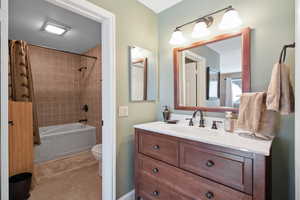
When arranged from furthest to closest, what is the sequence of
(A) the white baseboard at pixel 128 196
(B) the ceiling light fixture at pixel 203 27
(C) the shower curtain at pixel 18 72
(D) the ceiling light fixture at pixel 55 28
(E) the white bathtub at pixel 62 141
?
1. (E) the white bathtub at pixel 62 141
2. (D) the ceiling light fixture at pixel 55 28
3. (C) the shower curtain at pixel 18 72
4. (A) the white baseboard at pixel 128 196
5. (B) the ceiling light fixture at pixel 203 27

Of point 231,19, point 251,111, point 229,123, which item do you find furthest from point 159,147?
point 231,19

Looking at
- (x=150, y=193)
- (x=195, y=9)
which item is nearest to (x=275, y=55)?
(x=195, y=9)

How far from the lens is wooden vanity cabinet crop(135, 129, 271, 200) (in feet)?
2.85

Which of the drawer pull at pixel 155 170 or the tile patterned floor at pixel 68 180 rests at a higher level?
the drawer pull at pixel 155 170

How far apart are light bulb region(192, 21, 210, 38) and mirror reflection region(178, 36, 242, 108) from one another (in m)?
0.13

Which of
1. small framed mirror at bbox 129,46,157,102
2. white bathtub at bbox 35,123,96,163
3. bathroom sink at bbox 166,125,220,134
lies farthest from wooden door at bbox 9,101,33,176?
bathroom sink at bbox 166,125,220,134

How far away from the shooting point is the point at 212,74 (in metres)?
1.59

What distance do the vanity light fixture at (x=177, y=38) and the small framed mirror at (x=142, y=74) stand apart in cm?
36

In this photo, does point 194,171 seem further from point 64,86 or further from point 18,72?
point 64,86

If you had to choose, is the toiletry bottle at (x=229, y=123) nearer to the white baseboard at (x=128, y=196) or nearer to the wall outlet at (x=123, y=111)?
the wall outlet at (x=123, y=111)

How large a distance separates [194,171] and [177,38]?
146 centimetres

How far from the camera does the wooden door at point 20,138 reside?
1.78 m

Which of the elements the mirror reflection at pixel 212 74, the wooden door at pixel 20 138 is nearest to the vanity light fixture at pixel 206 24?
the mirror reflection at pixel 212 74

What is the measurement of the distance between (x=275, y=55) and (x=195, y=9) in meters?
0.99
